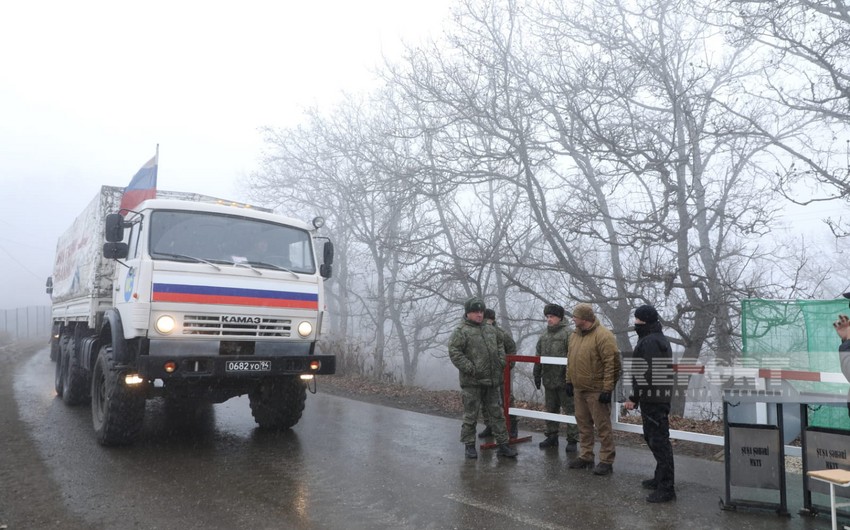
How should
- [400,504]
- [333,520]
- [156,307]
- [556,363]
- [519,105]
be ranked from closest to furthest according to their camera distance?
[333,520], [400,504], [156,307], [556,363], [519,105]

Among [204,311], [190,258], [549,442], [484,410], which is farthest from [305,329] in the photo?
[549,442]

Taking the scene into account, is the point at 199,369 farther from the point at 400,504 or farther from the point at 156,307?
the point at 400,504

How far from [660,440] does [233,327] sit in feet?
15.3

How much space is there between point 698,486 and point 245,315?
5.08 m

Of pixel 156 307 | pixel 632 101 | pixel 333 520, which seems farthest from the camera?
pixel 632 101

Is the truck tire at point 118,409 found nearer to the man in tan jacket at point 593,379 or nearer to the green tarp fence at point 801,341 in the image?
the man in tan jacket at point 593,379

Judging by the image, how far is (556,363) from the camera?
7.25 metres

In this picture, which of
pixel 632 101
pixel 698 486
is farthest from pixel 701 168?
pixel 698 486

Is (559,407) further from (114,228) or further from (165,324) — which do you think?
(114,228)

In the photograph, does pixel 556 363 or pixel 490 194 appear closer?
pixel 556 363

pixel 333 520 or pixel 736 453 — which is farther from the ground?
pixel 736 453

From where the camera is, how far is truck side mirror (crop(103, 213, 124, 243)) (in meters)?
7.09

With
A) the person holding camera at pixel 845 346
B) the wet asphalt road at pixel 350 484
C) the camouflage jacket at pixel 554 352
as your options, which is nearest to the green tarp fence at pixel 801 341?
the wet asphalt road at pixel 350 484

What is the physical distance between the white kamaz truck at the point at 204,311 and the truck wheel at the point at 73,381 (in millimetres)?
1719
